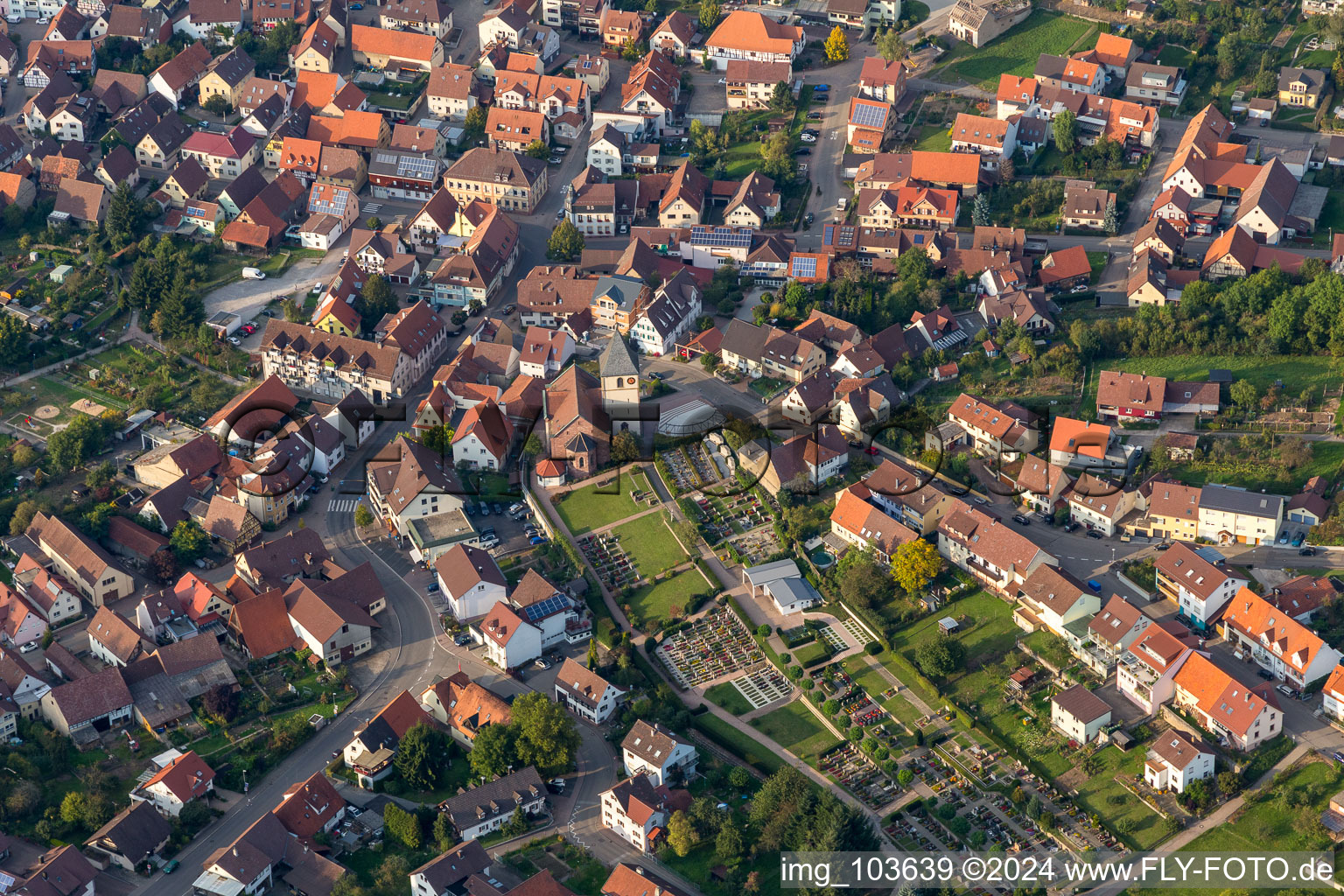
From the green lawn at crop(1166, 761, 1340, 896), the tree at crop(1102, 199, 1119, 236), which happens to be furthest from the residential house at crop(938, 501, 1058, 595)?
the tree at crop(1102, 199, 1119, 236)

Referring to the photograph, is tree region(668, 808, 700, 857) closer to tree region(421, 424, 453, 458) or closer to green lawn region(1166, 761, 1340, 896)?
green lawn region(1166, 761, 1340, 896)

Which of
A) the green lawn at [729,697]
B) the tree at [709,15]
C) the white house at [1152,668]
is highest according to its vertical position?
the tree at [709,15]

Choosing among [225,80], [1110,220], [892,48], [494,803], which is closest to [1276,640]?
[494,803]

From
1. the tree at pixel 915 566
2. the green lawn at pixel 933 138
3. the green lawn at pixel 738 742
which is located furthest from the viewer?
the green lawn at pixel 933 138

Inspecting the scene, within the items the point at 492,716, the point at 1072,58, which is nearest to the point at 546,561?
the point at 492,716

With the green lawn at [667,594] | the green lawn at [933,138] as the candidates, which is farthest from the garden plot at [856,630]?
the green lawn at [933,138]

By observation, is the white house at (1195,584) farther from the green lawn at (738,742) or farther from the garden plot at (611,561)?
the garden plot at (611,561)

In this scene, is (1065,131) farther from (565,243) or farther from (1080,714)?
(1080,714)
